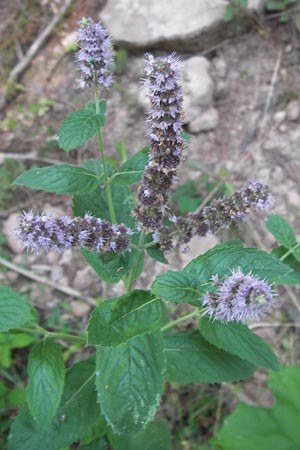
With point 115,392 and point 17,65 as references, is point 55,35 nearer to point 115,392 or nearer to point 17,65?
point 17,65

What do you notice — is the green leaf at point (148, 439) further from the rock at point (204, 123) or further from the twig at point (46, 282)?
the rock at point (204, 123)

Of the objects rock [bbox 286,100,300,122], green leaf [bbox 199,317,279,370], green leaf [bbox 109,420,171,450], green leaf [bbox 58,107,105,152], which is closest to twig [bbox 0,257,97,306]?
green leaf [bbox 109,420,171,450]

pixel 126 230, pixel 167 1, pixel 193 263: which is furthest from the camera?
pixel 167 1

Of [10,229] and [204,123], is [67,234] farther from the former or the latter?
[204,123]

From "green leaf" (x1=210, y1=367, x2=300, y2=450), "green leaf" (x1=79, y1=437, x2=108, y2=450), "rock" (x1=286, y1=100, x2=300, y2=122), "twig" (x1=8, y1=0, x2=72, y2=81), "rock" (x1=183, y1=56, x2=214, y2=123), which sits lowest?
"green leaf" (x1=210, y1=367, x2=300, y2=450)

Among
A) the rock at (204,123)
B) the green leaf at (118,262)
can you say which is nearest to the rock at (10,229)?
the rock at (204,123)

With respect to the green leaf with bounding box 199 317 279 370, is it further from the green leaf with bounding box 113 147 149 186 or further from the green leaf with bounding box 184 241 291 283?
A: the green leaf with bounding box 113 147 149 186

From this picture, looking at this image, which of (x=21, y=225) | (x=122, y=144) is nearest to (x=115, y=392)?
(x=21, y=225)

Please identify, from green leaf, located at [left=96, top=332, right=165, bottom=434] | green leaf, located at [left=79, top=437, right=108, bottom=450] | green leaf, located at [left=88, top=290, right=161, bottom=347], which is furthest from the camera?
green leaf, located at [left=79, top=437, right=108, bottom=450]
